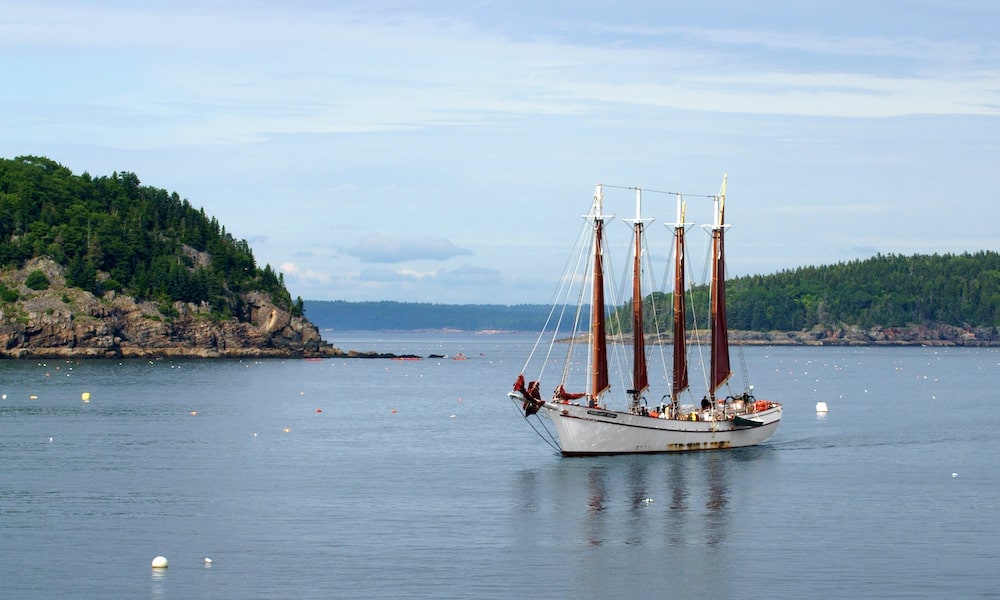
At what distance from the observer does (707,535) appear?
56.2 meters

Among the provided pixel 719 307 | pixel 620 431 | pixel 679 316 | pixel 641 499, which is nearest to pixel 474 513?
pixel 641 499

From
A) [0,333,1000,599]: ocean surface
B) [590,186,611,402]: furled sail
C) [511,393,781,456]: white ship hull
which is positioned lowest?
[0,333,1000,599]: ocean surface

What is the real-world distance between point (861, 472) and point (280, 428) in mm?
49874

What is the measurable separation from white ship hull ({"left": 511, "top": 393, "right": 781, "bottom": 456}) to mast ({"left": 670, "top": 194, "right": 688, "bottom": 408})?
8.10 feet

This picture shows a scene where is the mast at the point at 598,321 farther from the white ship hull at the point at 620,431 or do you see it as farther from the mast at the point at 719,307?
the mast at the point at 719,307

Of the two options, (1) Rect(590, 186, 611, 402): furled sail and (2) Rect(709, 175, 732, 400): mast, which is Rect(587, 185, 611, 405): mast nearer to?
(1) Rect(590, 186, 611, 402): furled sail

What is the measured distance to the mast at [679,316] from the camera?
88312 millimetres

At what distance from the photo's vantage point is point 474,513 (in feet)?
202

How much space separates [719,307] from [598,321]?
59.2 feet

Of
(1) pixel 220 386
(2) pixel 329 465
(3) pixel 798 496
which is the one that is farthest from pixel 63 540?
(1) pixel 220 386

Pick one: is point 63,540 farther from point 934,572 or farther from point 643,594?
point 934,572

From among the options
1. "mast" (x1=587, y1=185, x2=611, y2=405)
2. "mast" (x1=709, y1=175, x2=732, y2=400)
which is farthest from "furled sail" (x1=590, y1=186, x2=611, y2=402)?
"mast" (x1=709, y1=175, x2=732, y2=400)

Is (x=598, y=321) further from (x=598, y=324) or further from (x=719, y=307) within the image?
(x=719, y=307)

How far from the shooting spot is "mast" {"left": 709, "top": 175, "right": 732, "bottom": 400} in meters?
92.2
